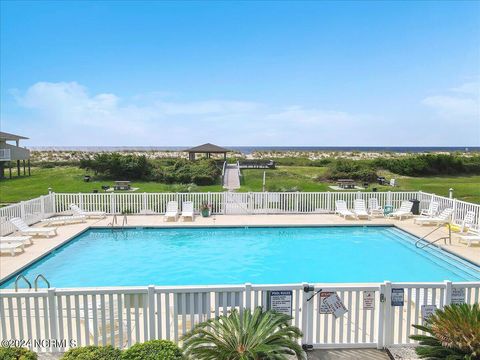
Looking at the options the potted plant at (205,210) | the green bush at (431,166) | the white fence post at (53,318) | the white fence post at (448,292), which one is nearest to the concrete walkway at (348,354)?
the white fence post at (448,292)

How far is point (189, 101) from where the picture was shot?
4016 cm

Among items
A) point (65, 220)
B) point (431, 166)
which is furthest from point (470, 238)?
point (431, 166)

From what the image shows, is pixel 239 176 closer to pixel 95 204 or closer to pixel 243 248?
pixel 95 204

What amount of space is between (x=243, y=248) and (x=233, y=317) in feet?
24.2

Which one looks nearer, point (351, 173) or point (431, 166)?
point (351, 173)

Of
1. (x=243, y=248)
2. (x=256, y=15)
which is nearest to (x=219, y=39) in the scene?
(x=256, y=15)

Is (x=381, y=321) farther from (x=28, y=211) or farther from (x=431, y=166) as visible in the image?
(x=431, y=166)

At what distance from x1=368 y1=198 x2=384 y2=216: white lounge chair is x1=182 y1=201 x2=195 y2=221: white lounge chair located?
7.29 meters

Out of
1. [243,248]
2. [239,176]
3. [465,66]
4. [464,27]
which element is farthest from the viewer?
[239,176]

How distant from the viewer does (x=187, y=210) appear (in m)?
13.8

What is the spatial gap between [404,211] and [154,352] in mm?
12866

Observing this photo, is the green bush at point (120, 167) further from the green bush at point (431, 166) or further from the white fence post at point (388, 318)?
the white fence post at point (388, 318)

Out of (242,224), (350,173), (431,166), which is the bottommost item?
(242,224)

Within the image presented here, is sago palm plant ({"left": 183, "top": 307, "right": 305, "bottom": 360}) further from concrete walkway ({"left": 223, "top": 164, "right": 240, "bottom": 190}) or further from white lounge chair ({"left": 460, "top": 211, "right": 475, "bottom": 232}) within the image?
concrete walkway ({"left": 223, "top": 164, "right": 240, "bottom": 190})
